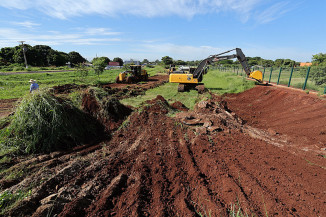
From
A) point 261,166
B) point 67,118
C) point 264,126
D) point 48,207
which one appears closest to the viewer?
point 48,207

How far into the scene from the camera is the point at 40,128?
14.3 ft

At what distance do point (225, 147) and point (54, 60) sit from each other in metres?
74.8

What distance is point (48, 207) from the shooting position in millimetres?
2508

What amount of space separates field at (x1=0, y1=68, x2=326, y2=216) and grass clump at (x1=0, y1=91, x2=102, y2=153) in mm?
262

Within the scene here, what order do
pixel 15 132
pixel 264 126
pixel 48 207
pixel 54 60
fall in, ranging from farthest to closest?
1. pixel 54 60
2. pixel 264 126
3. pixel 15 132
4. pixel 48 207

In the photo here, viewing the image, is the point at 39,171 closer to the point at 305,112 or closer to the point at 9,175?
the point at 9,175

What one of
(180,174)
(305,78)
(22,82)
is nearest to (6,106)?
(22,82)

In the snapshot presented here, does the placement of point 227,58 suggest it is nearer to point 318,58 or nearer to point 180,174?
point 180,174

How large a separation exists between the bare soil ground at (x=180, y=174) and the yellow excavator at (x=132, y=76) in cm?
1474

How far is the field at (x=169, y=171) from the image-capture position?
105 inches

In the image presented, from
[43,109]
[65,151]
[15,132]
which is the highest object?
[43,109]

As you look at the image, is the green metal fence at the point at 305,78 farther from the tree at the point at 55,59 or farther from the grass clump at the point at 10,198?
the tree at the point at 55,59

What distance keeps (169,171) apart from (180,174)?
0.84ft

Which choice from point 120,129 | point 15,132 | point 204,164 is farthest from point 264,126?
point 15,132
